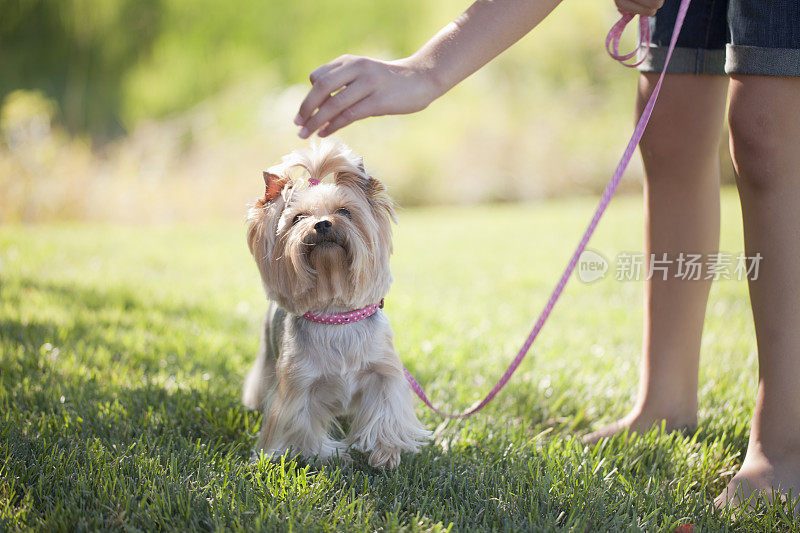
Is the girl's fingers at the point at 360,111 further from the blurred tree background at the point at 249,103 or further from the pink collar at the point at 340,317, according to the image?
the blurred tree background at the point at 249,103

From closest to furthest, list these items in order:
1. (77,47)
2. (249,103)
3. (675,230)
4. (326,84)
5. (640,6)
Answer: (326,84) → (640,6) → (675,230) → (249,103) → (77,47)

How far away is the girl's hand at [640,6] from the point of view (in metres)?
2.16

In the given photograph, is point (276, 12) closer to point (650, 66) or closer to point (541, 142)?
point (541, 142)

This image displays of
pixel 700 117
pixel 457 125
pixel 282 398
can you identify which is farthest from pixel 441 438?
pixel 457 125

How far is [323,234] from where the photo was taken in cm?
223

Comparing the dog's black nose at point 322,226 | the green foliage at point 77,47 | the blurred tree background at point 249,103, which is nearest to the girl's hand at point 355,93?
the dog's black nose at point 322,226

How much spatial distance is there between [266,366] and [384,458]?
0.71 metres

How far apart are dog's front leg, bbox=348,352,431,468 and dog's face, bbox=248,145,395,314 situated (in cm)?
30

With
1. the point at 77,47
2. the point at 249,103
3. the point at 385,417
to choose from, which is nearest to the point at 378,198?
the point at 385,417

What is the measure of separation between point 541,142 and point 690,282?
34.6ft

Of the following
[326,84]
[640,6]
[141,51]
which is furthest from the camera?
[141,51]

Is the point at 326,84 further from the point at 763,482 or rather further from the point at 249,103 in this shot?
the point at 249,103

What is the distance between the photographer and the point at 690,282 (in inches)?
109

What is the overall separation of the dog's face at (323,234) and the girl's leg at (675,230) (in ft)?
3.90
